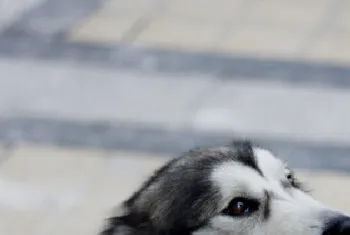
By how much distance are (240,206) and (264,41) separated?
15.8ft

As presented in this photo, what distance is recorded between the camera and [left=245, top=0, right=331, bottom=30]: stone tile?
884 cm

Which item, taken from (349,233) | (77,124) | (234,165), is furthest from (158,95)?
(349,233)

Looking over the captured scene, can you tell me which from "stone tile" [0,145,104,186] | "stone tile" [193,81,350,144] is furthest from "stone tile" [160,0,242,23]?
"stone tile" [0,145,104,186]

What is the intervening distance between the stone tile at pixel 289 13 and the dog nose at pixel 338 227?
5.53 m

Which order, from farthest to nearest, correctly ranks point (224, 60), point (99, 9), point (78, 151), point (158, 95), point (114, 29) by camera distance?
point (99, 9) < point (114, 29) < point (224, 60) < point (158, 95) < point (78, 151)

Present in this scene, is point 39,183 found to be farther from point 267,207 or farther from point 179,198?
point 267,207

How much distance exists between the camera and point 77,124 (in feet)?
21.5

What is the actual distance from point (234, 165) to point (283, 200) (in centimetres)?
26

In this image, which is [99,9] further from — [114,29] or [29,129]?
[29,129]

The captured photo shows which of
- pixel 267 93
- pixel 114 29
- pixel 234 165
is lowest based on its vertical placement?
pixel 234 165

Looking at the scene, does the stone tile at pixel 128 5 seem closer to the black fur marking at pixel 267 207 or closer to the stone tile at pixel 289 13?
the stone tile at pixel 289 13

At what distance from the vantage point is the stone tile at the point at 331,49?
309 inches

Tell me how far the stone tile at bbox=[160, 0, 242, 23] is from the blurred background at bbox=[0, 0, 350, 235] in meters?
0.02

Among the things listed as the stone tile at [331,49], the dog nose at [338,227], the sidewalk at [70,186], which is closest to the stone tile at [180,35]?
the stone tile at [331,49]
